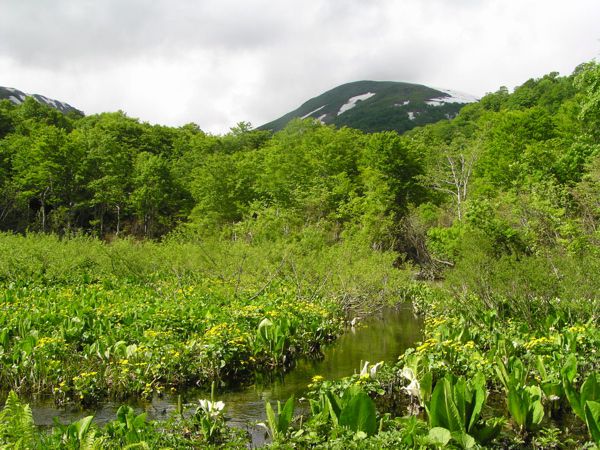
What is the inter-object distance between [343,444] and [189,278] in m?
12.2

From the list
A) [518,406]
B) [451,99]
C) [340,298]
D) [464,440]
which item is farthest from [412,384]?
[451,99]

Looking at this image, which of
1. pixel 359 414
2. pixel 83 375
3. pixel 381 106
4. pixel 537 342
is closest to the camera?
pixel 359 414

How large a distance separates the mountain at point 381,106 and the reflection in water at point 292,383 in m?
72.0

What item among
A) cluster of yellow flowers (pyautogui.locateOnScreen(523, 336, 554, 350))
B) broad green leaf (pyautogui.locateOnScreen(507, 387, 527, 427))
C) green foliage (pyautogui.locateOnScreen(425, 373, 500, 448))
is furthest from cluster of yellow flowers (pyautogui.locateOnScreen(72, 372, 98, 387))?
cluster of yellow flowers (pyautogui.locateOnScreen(523, 336, 554, 350))

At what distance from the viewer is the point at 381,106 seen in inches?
4291

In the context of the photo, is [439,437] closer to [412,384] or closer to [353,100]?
[412,384]

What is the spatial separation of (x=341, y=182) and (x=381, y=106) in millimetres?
81707

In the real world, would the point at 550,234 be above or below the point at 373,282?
above

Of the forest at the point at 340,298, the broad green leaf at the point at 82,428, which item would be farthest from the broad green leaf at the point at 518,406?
the broad green leaf at the point at 82,428

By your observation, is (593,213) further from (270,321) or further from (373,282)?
(270,321)

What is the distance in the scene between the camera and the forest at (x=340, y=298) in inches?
193

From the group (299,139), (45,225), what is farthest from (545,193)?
(45,225)

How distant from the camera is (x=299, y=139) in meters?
43.8


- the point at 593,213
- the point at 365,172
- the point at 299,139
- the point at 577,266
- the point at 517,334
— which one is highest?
the point at 299,139
